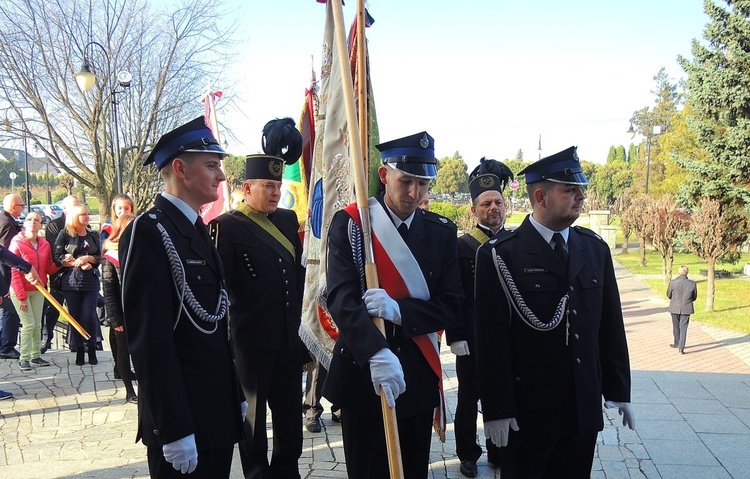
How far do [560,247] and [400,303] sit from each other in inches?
34.1

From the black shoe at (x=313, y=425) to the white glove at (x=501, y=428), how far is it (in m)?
2.69

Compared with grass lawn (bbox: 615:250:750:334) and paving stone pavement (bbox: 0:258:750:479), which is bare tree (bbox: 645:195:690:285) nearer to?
grass lawn (bbox: 615:250:750:334)

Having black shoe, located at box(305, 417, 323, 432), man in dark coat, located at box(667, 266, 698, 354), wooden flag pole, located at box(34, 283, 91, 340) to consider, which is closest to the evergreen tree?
man in dark coat, located at box(667, 266, 698, 354)

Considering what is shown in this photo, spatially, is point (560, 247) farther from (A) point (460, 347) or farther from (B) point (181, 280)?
(B) point (181, 280)

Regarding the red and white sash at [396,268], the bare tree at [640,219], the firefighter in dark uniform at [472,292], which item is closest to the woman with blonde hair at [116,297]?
the firefighter in dark uniform at [472,292]

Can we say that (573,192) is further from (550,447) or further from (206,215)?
(206,215)

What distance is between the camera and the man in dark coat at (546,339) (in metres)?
3.06

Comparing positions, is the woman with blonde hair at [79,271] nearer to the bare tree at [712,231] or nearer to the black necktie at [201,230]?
the black necktie at [201,230]

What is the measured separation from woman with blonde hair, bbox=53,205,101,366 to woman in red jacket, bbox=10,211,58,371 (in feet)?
1.16

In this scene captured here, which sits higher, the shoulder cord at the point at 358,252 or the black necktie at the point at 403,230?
the black necktie at the point at 403,230

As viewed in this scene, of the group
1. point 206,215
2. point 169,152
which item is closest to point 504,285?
point 169,152

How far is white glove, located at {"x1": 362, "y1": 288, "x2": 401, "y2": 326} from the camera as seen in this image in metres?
2.83

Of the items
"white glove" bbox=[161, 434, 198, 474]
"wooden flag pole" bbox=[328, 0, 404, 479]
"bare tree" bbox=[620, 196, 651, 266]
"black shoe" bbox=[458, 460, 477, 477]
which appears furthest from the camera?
"bare tree" bbox=[620, 196, 651, 266]

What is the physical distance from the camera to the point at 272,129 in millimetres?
4617
